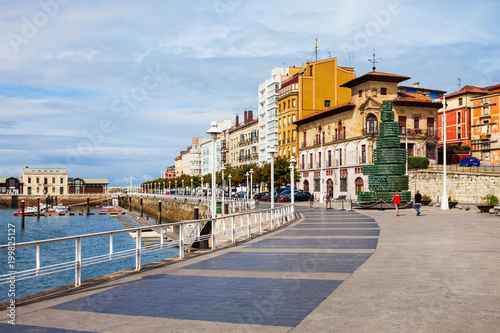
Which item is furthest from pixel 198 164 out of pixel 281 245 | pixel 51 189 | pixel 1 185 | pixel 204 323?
pixel 204 323

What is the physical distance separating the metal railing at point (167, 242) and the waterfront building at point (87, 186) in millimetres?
121077

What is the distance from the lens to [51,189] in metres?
143

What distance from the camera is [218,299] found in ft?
26.0

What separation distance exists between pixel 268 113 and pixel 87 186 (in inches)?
3197

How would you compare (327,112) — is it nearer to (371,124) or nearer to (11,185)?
(371,124)

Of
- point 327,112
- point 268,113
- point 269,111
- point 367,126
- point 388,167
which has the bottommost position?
point 388,167

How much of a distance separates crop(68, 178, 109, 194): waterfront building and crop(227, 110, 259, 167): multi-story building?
53.9 m

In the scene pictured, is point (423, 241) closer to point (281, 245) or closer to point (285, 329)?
point (281, 245)

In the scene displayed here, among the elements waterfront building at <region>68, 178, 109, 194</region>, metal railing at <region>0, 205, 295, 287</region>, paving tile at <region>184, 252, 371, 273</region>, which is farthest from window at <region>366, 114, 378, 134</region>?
waterfront building at <region>68, 178, 109, 194</region>

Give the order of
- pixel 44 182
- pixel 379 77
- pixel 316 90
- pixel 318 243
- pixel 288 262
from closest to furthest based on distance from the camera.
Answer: pixel 288 262
pixel 318 243
pixel 379 77
pixel 316 90
pixel 44 182

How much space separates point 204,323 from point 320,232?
14856mm

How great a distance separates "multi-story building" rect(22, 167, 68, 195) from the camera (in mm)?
141500

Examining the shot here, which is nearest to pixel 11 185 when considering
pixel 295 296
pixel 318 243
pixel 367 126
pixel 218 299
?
pixel 367 126

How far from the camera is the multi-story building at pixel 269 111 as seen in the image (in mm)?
93875
